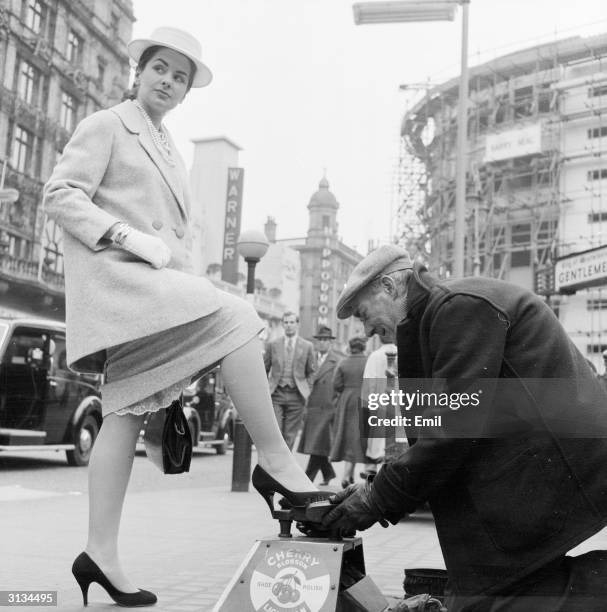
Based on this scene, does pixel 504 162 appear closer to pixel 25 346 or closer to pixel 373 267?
pixel 25 346

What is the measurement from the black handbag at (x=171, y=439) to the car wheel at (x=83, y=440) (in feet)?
25.5

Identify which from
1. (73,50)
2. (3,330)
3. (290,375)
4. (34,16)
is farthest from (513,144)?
(3,330)

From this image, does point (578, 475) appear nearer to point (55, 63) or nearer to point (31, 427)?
point (31, 427)

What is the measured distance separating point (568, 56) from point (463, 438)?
2.08 metres

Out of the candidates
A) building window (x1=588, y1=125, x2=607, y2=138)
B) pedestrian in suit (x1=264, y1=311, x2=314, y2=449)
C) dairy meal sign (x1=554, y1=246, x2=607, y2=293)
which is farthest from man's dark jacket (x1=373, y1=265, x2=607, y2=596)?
building window (x1=588, y1=125, x2=607, y2=138)

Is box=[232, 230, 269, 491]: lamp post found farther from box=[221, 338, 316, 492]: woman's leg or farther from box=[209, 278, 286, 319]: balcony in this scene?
box=[221, 338, 316, 492]: woman's leg

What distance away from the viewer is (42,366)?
9.49m

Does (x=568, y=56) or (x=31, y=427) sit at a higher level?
(x=568, y=56)

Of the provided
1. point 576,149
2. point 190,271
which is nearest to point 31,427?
point 190,271

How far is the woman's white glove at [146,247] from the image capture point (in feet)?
7.52

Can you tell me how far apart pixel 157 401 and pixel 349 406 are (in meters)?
5.96

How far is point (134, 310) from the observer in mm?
2266

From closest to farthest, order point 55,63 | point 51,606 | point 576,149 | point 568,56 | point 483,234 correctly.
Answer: point 51,606 < point 568,56 < point 55,63 < point 576,149 < point 483,234

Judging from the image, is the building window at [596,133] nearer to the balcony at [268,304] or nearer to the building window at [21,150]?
the balcony at [268,304]
